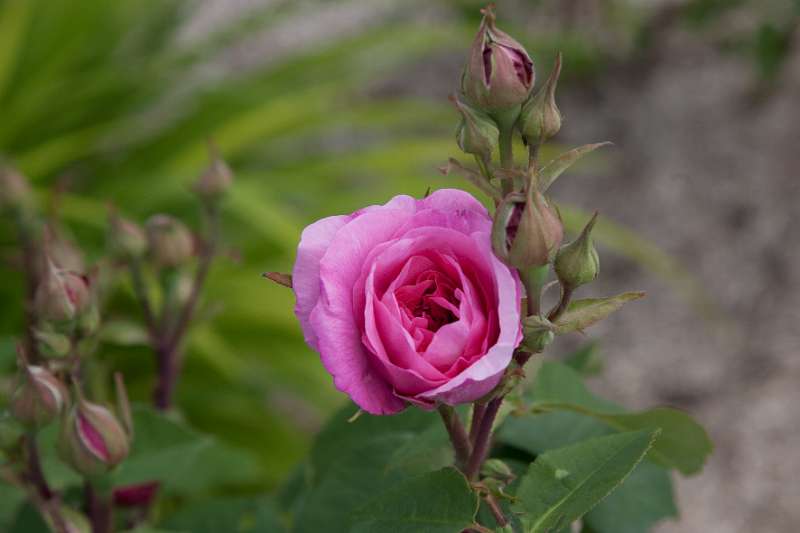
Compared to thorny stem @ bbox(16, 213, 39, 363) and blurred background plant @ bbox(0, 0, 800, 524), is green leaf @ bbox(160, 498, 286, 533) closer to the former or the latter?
thorny stem @ bbox(16, 213, 39, 363)

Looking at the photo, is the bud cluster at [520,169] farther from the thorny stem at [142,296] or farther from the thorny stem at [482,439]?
the thorny stem at [142,296]

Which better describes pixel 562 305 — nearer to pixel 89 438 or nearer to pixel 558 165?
pixel 558 165

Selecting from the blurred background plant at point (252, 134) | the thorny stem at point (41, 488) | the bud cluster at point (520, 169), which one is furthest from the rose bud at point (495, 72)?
the blurred background plant at point (252, 134)

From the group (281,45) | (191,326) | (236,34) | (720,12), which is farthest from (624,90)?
(191,326)

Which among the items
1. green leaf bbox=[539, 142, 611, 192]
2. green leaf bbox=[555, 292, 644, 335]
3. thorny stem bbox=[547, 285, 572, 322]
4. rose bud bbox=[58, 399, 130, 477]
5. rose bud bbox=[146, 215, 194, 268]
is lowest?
rose bud bbox=[58, 399, 130, 477]

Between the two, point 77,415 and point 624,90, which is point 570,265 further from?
point 624,90

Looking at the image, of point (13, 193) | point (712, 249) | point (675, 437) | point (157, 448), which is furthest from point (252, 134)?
point (675, 437)

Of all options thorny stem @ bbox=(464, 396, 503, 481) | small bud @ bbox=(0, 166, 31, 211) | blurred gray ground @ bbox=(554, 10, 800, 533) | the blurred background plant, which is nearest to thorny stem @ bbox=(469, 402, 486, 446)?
thorny stem @ bbox=(464, 396, 503, 481)
